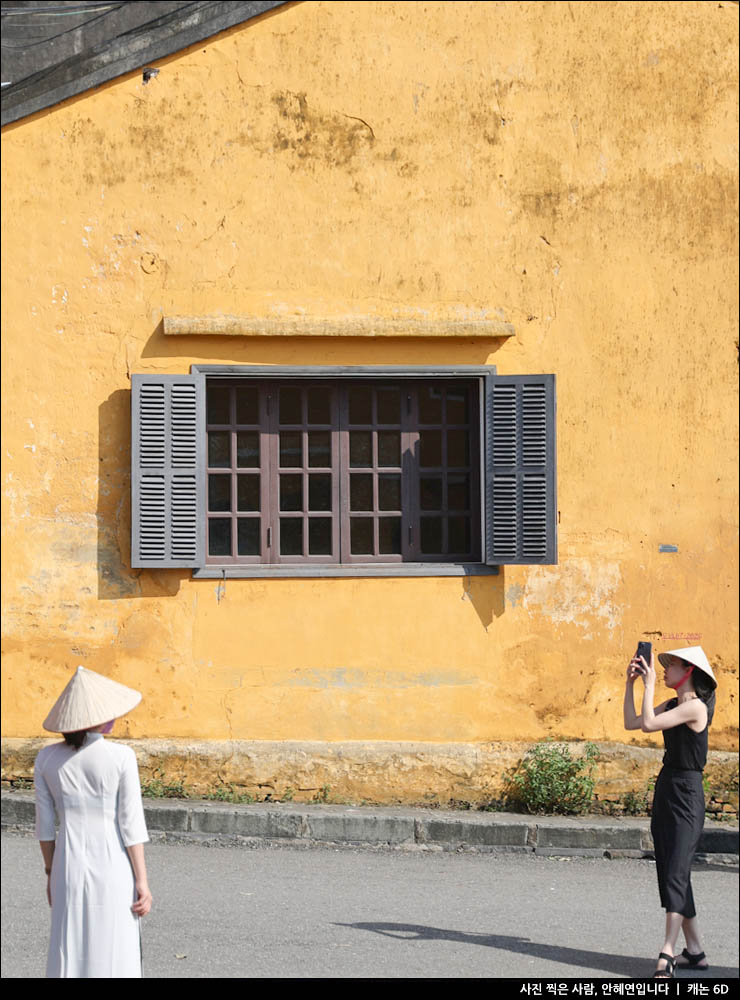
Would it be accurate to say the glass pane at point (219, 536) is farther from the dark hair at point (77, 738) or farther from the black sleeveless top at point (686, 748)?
the dark hair at point (77, 738)

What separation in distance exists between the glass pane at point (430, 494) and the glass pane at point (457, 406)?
492mm

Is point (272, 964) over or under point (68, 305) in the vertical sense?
under

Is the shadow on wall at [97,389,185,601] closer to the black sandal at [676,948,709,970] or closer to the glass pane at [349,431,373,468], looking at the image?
the glass pane at [349,431,373,468]

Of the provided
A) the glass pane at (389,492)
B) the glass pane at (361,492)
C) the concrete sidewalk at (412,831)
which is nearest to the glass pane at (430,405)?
the glass pane at (389,492)

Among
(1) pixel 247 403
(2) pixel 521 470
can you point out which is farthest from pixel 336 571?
(2) pixel 521 470

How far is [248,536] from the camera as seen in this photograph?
9.62 meters

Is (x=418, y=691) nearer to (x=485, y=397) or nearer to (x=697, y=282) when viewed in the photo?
(x=485, y=397)

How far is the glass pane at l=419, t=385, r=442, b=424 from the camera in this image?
966cm

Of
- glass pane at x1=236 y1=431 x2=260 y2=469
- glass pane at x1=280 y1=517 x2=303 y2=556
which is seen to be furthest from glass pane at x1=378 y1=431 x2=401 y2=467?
glass pane at x1=236 y1=431 x2=260 y2=469

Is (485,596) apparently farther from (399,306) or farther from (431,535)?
(399,306)

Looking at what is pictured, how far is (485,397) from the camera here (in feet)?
31.0

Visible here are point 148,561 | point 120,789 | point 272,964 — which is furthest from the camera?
point 148,561

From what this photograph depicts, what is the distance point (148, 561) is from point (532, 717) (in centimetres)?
310

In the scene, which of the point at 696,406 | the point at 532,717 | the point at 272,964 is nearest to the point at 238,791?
the point at 532,717
